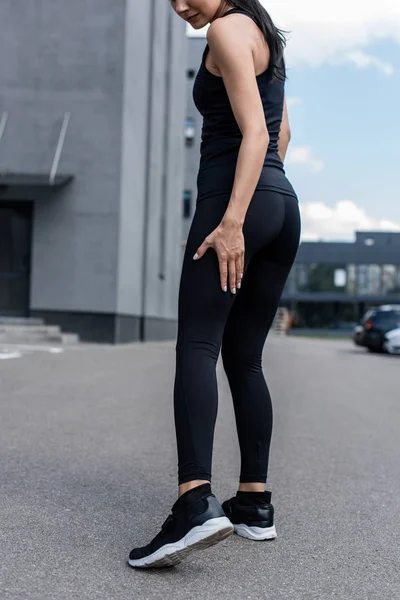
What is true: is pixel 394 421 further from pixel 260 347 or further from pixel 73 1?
pixel 73 1

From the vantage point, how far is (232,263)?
2422mm

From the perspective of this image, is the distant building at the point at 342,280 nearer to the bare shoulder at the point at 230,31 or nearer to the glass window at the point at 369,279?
the glass window at the point at 369,279

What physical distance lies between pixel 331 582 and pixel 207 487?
1.44 ft

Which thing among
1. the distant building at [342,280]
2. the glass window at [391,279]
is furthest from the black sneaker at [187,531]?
the glass window at [391,279]

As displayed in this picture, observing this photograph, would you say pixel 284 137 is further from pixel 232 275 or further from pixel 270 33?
pixel 232 275

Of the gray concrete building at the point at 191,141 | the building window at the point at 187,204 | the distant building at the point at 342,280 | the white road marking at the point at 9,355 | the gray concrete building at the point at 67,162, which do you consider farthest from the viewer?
the distant building at the point at 342,280

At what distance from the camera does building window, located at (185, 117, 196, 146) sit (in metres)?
37.7

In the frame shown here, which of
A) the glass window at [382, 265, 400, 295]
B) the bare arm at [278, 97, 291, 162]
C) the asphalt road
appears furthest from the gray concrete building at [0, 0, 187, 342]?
the glass window at [382, 265, 400, 295]

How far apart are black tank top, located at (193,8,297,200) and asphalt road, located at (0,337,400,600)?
3.75 ft

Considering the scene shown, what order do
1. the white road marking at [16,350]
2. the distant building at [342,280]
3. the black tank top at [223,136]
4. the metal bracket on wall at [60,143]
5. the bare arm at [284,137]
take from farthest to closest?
the distant building at [342,280], the metal bracket on wall at [60,143], the white road marking at [16,350], the bare arm at [284,137], the black tank top at [223,136]

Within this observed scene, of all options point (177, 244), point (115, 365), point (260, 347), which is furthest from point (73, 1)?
point (260, 347)

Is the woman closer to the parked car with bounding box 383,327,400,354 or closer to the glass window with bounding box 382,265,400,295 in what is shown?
the parked car with bounding box 383,327,400,354

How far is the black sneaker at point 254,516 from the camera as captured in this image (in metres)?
2.66


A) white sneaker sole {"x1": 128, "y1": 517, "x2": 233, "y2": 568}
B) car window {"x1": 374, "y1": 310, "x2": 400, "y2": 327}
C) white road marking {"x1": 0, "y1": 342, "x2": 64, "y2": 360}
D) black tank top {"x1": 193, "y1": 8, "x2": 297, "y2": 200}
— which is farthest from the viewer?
car window {"x1": 374, "y1": 310, "x2": 400, "y2": 327}
